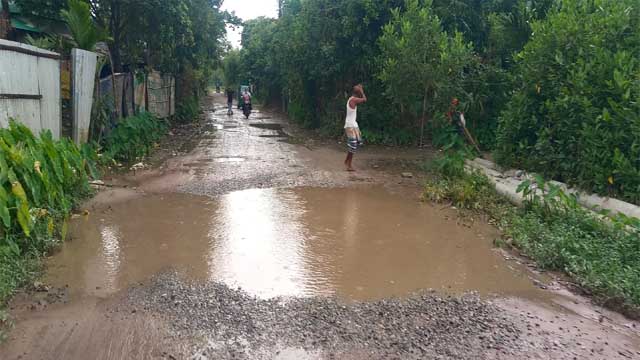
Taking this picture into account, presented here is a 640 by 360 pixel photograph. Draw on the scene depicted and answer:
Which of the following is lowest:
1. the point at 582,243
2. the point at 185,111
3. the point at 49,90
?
the point at 582,243

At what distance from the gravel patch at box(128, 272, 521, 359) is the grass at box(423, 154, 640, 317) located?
3.58 ft

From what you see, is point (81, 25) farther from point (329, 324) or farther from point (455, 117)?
point (329, 324)

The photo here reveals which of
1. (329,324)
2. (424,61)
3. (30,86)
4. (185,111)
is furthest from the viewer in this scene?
(185,111)

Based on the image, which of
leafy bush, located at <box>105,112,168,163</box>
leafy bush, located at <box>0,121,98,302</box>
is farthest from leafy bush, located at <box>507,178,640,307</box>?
leafy bush, located at <box>105,112,168,163</box>

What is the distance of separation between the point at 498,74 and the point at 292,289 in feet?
30.8

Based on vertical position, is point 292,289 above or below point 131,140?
below

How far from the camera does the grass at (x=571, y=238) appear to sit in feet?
14.1

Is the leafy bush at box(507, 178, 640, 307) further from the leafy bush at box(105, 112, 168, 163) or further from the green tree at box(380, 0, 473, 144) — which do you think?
the leafy bush at box(105, 112, 168, 163)

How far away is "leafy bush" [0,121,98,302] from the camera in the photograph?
430cm

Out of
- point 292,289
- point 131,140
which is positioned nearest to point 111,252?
point 292,289

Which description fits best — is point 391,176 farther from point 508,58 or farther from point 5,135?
point 5,135

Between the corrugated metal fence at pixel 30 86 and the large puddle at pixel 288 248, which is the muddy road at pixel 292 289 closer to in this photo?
the large puddle at pixel 288 248

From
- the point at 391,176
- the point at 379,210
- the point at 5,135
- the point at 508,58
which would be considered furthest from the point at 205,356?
the point at 508,58

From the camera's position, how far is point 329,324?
144 inches
